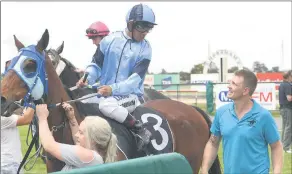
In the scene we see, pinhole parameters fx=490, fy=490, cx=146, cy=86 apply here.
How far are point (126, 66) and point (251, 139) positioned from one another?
175 cm

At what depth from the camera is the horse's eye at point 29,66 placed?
428 centimetres

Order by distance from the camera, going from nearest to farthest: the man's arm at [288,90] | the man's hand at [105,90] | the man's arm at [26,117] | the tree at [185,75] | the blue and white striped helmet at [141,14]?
the man's hand at [105,90] → the man's arm at [26,117] → the blue and white striped helmet at [141,14] → the man's arm at [288,90] → the tree at [185,75]

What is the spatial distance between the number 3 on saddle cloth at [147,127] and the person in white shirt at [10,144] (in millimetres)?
792

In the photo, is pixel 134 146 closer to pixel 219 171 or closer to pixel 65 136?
pixel 65 136

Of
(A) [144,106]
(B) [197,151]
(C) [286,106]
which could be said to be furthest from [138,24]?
(C) [286,106]

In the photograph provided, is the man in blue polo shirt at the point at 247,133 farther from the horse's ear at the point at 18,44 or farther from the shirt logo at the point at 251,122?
the horse's ear at the point at 18,44

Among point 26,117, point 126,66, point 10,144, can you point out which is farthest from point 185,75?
point 26,117

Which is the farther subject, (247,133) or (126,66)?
(126,66)

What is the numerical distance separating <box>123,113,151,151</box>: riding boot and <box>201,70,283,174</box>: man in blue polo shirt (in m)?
1.25

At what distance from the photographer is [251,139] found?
148 inches

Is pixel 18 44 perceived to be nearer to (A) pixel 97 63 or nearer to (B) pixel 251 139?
(A) pixel 97 63

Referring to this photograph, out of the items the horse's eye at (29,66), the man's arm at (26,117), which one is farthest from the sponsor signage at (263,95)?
the horse's eye at (29,66)

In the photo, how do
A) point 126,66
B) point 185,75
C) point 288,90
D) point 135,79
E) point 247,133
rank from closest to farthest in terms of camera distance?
1. point 247,133
2. point 135,79
3. point 126,66
4. point 288,90
5. point 185,75

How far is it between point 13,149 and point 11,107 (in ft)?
4.53
